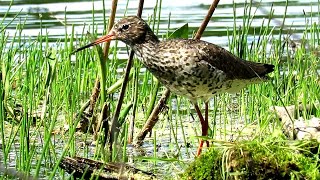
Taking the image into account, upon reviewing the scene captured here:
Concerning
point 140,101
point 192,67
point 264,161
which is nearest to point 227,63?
point 192,67

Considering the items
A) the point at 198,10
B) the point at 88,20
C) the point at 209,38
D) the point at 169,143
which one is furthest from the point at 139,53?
the point at 198,10

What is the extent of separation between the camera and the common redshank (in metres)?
5.62

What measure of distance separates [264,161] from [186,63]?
1237mm

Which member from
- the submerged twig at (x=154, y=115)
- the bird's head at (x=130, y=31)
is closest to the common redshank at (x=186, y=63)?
the bird's head at (x=130, y=31)

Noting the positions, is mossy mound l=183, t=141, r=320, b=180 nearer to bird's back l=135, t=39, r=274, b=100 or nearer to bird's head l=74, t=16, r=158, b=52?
bird's back l=135, t=39, r=274, b=100

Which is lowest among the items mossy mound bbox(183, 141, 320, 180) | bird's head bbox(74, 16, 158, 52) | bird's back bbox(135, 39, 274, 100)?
mossy mound bbox(183, 141, 320, 180)

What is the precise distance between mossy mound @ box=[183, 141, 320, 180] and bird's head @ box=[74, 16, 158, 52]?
4.69 ft

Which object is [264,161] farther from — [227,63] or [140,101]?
[140,101]

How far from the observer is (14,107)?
6973 millimetres

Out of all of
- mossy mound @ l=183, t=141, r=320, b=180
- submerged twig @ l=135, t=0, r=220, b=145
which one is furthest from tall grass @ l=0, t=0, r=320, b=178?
mossy mound @ l=183, t=141, r=320, b=180

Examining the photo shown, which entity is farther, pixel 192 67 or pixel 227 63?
pixel 227 63

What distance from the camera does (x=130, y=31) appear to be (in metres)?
5.89

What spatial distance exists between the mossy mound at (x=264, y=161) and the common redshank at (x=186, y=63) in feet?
3.21

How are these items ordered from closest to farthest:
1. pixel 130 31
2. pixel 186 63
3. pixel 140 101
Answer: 1. pixel 186 63
2. pixel 130 31
3. pixel 140 101
